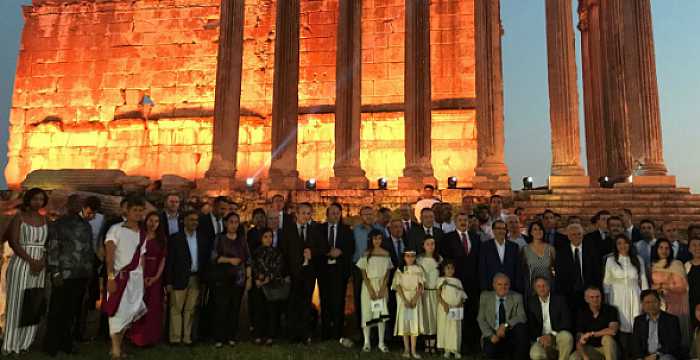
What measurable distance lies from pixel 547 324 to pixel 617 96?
12291 mm

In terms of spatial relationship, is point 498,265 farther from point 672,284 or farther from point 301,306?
point 301,306

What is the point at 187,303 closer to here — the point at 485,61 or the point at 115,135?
the point at 485,61

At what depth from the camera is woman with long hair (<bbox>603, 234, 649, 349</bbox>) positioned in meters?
7.03

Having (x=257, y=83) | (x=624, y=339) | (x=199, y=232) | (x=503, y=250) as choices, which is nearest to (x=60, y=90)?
(x=257, y=83)

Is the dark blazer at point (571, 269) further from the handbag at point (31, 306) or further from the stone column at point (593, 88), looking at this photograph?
the stone column at point (593, 88)

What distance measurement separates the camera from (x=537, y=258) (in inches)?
294

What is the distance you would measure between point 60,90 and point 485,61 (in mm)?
17384

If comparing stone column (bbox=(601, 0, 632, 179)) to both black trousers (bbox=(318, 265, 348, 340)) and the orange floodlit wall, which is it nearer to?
the orange floodlit wall

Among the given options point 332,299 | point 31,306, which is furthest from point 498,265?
point 31,306

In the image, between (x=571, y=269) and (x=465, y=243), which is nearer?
(x=571, y=269)

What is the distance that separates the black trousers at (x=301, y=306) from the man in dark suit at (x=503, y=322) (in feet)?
7.84

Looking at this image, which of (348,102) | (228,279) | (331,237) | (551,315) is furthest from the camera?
(348,102)

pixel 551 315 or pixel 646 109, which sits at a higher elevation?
pixel 646 109

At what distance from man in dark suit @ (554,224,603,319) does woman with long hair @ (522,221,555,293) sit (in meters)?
0.09
